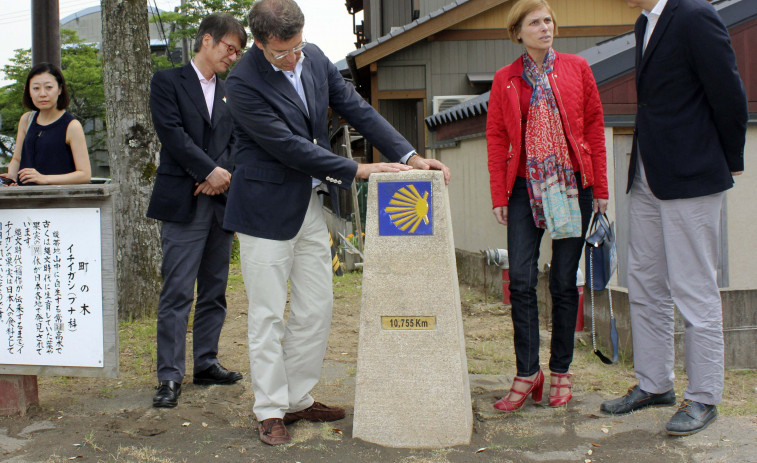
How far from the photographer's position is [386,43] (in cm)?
1215

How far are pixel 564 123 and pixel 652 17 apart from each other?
0.67 m

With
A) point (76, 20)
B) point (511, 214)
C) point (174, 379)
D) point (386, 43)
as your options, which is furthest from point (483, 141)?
point (76, 20)

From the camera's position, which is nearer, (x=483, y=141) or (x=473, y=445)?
(x=473, y=445)

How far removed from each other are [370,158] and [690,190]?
1242 centimetres

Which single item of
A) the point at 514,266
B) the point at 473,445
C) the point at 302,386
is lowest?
the point at 473,445

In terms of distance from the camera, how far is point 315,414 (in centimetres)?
384

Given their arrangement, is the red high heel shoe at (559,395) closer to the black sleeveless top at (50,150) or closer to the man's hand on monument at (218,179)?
the man's hand on monument at (218,179)

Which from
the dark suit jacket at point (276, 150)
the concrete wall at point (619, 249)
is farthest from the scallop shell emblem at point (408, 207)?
the concrete wall at point (619, 249)

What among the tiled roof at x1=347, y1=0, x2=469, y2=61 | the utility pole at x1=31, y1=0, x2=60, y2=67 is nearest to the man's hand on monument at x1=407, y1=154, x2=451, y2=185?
the utility pole at x1=31, y1=0, x2=60, y2=67

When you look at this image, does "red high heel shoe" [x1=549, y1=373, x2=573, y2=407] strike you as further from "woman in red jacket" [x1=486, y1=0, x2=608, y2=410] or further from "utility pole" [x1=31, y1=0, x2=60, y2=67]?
"utility pole" [x1=31, y1=0, x2=60, y2=67]

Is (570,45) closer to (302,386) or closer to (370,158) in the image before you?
(370,158)

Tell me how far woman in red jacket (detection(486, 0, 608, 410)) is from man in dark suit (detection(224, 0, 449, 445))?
0.57m

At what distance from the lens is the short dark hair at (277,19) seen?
3.32 m

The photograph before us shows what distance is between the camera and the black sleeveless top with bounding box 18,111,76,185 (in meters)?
4.48
